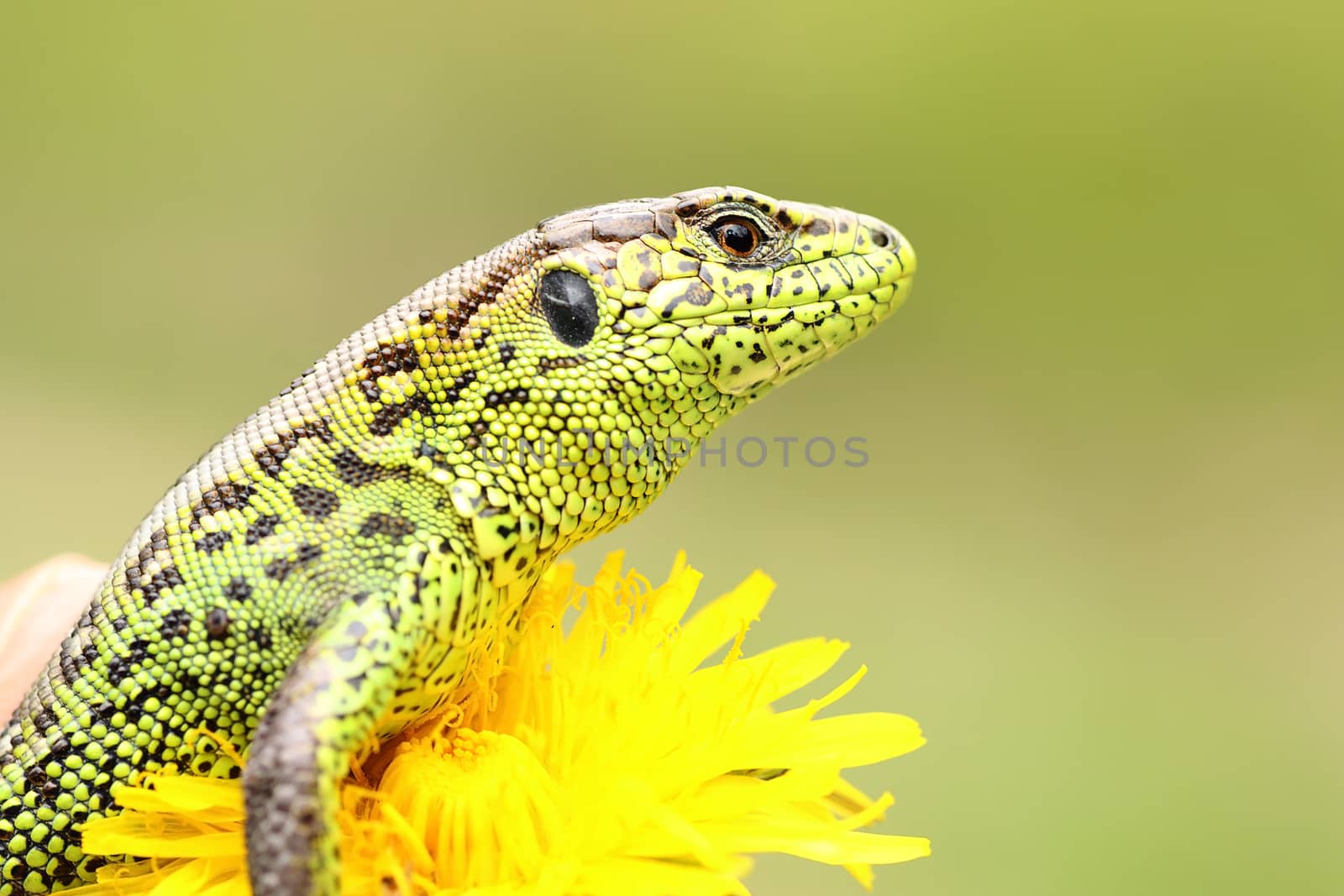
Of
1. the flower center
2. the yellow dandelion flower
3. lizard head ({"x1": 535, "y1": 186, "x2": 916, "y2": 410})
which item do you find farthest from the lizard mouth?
the flower center

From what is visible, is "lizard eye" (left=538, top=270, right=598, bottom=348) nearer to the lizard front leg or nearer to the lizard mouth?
the lizard mouth

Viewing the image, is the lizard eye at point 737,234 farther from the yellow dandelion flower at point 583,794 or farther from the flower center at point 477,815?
the flower center at point 477,815

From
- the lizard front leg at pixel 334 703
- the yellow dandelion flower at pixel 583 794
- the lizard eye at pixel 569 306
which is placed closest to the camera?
the lizard front leg at pixel 334 703

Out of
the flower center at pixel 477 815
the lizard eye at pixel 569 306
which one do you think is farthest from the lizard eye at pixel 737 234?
the flower center at pixel 477 815

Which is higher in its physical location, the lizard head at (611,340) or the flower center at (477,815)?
the lizard head at (611,340)

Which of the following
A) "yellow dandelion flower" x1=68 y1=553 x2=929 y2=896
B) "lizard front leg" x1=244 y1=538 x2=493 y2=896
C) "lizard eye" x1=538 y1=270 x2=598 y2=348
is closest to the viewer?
"lizard front leg" x1=244 y1=538 x2=493 y2=896

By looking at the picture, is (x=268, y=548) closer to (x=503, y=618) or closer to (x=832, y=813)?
(x=503, y=618)

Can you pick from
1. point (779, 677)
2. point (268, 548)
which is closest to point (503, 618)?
point (268, 548)
